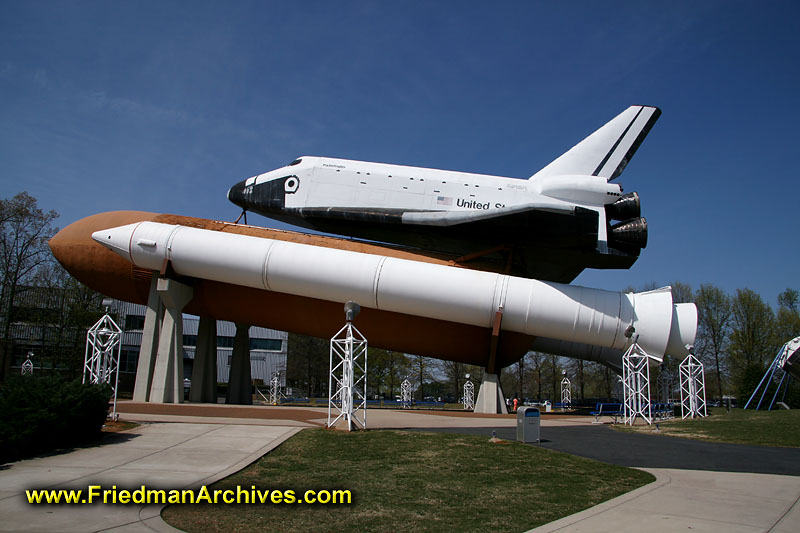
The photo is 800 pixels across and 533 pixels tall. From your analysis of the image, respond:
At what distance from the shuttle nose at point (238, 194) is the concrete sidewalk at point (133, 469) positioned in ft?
31.2

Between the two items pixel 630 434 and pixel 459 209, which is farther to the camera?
pixel 459 209

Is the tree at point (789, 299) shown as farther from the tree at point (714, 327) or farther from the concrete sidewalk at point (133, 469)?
the concrete sidewalk at point (133, 469)

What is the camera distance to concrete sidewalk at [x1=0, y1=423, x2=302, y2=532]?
5325 mm

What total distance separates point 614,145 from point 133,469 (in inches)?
669

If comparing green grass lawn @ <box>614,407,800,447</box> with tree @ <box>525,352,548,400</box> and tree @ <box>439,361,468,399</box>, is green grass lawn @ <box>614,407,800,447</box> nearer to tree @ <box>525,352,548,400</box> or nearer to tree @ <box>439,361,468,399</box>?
tree @ <box>525,352,548,400</box>

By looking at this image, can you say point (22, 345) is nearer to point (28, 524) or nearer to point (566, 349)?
point (566, 349)

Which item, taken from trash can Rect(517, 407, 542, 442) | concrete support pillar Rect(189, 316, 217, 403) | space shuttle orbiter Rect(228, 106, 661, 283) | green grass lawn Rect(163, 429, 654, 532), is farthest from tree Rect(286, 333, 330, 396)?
green grass lawn Rect(163, 429, 654, 532)

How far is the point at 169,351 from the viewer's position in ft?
58.0

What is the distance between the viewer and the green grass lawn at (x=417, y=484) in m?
5.64

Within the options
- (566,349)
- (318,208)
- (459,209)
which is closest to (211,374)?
(318,208)

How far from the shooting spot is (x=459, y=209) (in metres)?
18.3

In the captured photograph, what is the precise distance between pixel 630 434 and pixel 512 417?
468cm

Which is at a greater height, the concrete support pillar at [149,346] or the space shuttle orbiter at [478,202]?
the space shuttle orbiter at [478,202]

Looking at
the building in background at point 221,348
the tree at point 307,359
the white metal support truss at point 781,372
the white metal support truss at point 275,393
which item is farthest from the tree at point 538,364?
the building in background at point 221,348
